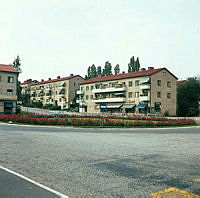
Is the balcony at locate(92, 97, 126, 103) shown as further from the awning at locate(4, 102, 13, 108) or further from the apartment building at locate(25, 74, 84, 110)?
the awning at locate(4, 102, 13, 108)

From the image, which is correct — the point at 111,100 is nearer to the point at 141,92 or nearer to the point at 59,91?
the point at 141,92

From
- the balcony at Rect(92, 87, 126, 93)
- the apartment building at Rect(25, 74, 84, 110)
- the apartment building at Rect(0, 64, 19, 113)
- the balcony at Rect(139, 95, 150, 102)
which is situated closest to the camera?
the apartment building at Rect(0, 64, 19, 113)

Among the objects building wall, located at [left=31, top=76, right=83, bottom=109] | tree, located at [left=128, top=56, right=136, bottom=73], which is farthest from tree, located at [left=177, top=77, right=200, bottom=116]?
building wall, located at [left=31, top=76, right=83, bottom=109]

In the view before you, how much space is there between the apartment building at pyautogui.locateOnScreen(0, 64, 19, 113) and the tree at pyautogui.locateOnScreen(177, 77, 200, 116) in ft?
139

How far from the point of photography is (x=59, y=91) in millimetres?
91438

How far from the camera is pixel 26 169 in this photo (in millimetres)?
6586

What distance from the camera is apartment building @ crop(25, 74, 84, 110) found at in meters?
89.1

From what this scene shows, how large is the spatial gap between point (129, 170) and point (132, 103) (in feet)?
194

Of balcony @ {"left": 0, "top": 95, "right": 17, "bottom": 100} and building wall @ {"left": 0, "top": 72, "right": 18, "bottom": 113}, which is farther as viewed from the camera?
building wall @ {"left": 0, "top": 72, "right": 18, "bottom": 113}

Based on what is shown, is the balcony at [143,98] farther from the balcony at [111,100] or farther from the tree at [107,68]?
the tree at [107,68]

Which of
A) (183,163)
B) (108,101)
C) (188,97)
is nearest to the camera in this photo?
(183,163)

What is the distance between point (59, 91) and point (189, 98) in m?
46.0

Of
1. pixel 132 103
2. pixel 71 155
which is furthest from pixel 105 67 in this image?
pixel 71 155

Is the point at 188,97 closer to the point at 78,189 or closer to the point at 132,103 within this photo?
the point at 132,103
